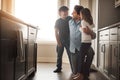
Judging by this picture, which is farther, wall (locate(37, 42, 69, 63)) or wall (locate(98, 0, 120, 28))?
wall (locate(37, 42, 69, 63))

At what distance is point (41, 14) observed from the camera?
24.1ft

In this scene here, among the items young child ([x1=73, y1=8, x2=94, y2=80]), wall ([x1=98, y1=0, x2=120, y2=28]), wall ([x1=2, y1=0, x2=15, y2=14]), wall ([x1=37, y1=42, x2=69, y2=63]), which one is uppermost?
wall ([x1=2, y1=0, x2=15, y2=14])

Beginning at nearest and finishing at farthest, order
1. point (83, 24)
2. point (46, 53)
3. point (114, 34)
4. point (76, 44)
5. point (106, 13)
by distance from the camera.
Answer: point (114, 34) → point (83, 24) → point (76, 44) → point (106, 13) → point (46, 53)

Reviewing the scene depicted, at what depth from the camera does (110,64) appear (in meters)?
3.88

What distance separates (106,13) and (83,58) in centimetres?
205

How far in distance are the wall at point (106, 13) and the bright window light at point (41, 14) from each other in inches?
80.6

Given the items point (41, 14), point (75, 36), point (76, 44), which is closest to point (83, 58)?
point (76, 44)

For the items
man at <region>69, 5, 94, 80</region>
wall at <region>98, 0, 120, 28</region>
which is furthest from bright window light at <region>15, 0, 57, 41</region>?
man at <region>69, 5, 94, 80</region>

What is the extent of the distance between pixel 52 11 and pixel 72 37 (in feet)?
11.3

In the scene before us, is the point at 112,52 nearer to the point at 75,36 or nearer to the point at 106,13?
the point at 75,36

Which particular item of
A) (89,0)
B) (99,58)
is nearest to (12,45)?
(99,58)

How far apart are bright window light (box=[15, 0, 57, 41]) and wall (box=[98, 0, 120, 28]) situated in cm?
205

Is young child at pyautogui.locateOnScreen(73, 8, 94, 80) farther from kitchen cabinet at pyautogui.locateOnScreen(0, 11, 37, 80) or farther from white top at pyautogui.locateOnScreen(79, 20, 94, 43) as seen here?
kitchen cabinet at pyautogui.locateOnScreen(0, 11, 37, 80)

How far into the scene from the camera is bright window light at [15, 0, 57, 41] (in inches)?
285
